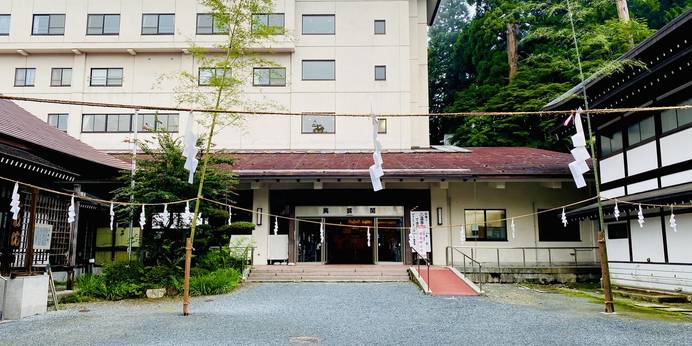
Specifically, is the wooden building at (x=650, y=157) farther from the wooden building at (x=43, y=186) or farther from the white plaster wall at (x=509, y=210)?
the wooden building at (x=43, y=186)

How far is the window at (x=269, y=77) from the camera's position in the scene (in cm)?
1878

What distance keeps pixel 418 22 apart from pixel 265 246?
11.9 metres

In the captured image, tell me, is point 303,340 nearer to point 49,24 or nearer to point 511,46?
point 49,24

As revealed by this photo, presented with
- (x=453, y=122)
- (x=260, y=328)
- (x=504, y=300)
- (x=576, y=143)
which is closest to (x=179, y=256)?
(x=260, y=328)

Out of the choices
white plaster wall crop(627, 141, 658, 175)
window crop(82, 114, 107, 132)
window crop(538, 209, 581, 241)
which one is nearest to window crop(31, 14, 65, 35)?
window crop(82, 114, 107, 132)

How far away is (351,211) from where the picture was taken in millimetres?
15883

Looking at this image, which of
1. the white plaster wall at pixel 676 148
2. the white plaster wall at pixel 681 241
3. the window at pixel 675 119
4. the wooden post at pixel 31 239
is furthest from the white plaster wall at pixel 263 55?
the wooden post at pixel 31 239

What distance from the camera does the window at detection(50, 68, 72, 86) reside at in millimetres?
18969

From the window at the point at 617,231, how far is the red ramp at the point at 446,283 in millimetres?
4283

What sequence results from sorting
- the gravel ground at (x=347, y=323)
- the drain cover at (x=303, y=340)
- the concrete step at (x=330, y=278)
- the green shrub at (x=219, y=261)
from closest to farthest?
the drain cover at (x=303, y=340) → the gravel ground at (x=347, y=323) → the green shrub at (x=219, y=261) → the concrete step at (x=330, y=278)

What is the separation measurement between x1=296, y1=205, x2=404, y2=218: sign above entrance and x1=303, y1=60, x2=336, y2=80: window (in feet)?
19.0

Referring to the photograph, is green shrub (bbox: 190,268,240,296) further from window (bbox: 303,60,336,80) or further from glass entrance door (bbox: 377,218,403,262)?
window (bbox: 303,60,336,80)

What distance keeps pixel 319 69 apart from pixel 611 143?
10.9 metres

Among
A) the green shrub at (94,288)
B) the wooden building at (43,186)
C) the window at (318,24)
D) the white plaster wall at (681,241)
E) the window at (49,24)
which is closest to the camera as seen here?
the wooden building at (43,186)
